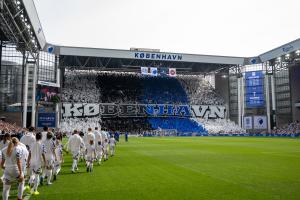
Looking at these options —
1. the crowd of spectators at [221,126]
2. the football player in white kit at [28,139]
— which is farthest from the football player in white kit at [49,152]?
the crowd of spectators at [221,126]

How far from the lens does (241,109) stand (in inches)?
3216

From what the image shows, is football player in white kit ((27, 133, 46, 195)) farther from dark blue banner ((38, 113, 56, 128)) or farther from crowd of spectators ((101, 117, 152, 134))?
crowd of spectators ((101, 117, 152, 134))

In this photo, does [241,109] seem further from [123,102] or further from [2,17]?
[2,17]

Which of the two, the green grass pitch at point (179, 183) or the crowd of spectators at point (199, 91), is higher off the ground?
the crowd of spectators at point (199, 91)

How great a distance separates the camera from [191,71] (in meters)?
88.4

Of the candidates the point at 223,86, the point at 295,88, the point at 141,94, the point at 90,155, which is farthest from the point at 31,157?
the point at 223,86

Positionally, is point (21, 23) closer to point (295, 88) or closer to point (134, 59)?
point (134, 59)

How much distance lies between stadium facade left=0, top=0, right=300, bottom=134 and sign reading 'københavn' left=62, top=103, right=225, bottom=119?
384 cm

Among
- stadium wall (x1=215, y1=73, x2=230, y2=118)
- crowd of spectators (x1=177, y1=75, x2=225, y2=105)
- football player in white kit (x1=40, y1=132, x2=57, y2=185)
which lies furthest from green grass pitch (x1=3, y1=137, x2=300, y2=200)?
stadium wall (x1=215, y1=73, x2=230, y2=118)

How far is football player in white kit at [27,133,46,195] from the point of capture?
36.2ft

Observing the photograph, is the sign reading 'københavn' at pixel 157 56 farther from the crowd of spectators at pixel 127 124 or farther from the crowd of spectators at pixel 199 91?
the crowd of spectators at pixel 127 124

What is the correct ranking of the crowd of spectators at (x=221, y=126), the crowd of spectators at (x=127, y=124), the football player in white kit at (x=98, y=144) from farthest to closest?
the crowd of spectators at (x=221, y=126) < the crowd of spectators at (x=127, y=124) < the football player in white kit at (x=98, y=144)

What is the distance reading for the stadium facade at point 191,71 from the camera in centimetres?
5631

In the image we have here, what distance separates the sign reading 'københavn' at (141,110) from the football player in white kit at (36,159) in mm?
64198
